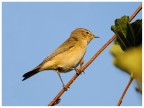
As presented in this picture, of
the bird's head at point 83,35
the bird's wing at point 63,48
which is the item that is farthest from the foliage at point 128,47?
the bird's head at point 83,35

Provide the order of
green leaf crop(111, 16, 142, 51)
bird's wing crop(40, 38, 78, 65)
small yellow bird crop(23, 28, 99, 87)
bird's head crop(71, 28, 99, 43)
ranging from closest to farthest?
1. green leaf crop(111, 16, 142, 51)
2. small yellow bird crop(23, 28, 99, 87)
3. bird's wing crop(40, 38, 78, 65)
4. bird's head crop(71, 28, 99, 43)

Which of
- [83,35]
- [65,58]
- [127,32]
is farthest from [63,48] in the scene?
[127,32]

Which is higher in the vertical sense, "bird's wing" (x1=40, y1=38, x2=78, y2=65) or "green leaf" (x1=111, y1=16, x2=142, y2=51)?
Result: "green leaf" (x1=111, y1=16, x2=142, y2=51)

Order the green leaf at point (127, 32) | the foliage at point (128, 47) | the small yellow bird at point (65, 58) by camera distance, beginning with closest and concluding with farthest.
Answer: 1. the foliage at point (128, 47)
2. the green leaf at point (127, 32)
3. the small yellow bird at point (65, 58)

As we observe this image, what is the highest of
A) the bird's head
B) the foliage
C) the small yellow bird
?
the foliage

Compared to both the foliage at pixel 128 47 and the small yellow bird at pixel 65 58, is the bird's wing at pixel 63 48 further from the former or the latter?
the foliage at pixel 128 47

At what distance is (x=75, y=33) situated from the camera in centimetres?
755

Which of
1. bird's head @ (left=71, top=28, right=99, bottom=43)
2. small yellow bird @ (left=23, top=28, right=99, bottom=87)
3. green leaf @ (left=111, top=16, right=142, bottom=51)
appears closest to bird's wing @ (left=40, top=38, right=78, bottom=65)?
small yellow bird @ (left=23, top=28, right=99, bottom=87)

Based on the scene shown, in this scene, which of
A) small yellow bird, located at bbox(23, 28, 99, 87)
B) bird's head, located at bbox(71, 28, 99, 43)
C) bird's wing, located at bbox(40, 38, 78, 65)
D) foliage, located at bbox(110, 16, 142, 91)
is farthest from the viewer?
bird's head, located at bbox(71, 28, 99, 43)

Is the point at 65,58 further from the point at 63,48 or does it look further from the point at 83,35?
the point at 83,35

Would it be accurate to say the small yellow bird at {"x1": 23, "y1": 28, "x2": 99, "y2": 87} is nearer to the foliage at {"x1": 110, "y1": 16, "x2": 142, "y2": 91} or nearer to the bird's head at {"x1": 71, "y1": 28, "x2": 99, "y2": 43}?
the bird's head at {"x1": 71, "y1": 28, "x2": 99, "y2": 43}

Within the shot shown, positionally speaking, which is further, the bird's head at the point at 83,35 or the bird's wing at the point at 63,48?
the bird's head at the point at 83,35

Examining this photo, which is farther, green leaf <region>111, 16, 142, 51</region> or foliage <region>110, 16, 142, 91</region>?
green leaf <region>111, 16, 142, 51</region>

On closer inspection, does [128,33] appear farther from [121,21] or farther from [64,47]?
[64,47]
